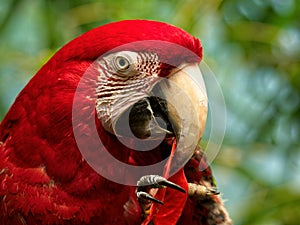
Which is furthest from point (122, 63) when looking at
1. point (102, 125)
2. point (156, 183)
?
point (156, 183)

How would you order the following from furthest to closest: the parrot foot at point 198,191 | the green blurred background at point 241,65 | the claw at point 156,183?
the green blurred background at point 241,65 < the parrot foot at point 198,191 < the claw at point 156,183

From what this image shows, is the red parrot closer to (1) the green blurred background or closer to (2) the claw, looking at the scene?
(2) the claw

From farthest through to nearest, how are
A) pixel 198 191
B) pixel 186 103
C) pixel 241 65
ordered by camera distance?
1. pixel 241 65
2. pixel 198 191
3. pixel 186 103

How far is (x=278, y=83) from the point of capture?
2.26 m

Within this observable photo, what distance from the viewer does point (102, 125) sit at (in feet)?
4.15

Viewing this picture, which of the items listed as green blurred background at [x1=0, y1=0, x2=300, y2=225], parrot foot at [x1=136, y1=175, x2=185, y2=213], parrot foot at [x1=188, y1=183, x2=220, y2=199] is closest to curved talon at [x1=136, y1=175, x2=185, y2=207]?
parrot foot at [x1=136, y1=175, x2=185, y2=213]

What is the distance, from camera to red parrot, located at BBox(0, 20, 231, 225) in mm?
1229

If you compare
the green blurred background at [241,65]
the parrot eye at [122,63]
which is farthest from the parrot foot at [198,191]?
the green blurred background at [241,65]

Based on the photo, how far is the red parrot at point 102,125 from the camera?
4.03ft

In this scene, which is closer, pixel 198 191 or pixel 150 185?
pixel 150 185

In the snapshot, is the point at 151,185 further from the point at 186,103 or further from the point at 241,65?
the point at 241,65

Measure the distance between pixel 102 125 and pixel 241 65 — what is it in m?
1.09

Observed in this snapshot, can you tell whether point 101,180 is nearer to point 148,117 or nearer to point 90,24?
point 148,117

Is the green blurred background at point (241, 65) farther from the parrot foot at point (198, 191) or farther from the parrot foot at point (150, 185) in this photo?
the parrot foot at point (150, 185)
